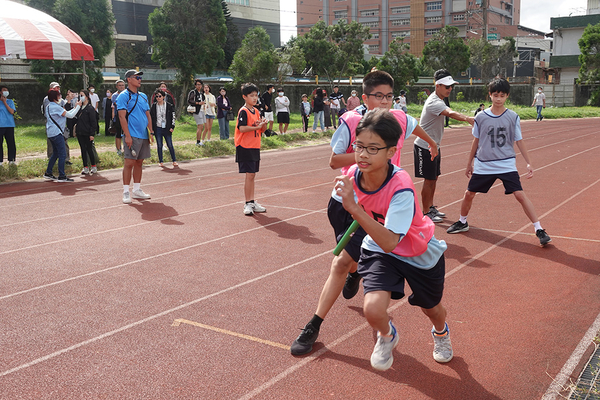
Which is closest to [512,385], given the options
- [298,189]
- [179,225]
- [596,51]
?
[179,225]

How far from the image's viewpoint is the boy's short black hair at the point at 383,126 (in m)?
3.14

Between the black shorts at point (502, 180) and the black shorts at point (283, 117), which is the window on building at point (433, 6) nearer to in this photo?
the black shorts at point (283, 117)

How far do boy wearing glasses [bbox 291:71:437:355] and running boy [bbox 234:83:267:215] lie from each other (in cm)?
374

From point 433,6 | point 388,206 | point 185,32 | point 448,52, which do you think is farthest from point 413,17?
point 388,206

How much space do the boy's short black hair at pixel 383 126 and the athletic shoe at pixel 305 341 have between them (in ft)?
5.09

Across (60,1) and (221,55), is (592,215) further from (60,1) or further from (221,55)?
(221,55)

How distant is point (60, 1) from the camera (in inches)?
946

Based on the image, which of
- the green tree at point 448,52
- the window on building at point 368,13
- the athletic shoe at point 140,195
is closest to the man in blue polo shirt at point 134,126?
the athletic shoe at point 140,195

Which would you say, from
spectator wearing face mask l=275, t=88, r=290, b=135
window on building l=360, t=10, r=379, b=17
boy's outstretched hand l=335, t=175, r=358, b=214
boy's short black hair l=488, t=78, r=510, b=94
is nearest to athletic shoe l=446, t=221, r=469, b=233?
boy's short black hair l=488, t=78, r=510, b=94

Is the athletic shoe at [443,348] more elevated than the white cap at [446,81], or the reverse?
the white cap at [446,81]

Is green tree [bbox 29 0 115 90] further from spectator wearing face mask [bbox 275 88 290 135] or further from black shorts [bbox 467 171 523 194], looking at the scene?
black shorts [bbox 467 171 523 194]

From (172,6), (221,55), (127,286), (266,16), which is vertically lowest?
(127,286)

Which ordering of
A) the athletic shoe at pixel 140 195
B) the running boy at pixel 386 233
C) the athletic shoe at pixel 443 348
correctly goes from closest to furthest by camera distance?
the running boy at pixel 386 233 → the athletic shoe at pixel 443 348 → the athletic shoe at pixel 140 195

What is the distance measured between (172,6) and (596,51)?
39.6 meters
